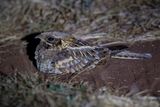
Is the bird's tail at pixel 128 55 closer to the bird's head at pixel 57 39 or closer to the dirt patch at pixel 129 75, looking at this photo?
the dirt patch at pixel 129 75

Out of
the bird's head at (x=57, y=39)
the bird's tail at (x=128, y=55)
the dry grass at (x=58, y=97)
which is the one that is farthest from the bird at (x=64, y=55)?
the dry grass at (x=58, y=97)

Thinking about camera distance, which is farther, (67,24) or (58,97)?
(67,24)

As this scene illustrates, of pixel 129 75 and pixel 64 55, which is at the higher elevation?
pixel 64 55

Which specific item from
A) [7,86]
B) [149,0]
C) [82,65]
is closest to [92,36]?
[82,65]

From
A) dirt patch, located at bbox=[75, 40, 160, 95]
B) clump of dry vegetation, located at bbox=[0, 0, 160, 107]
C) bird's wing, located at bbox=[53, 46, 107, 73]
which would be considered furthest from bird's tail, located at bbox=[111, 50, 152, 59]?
clump of dry vegetation, located at bbox=[0, 0, 160, 107]

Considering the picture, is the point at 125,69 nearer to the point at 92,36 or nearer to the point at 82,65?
the point at 82,65

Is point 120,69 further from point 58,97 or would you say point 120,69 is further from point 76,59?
point 58,97

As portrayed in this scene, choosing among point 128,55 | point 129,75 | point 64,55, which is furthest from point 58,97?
point 128,55
